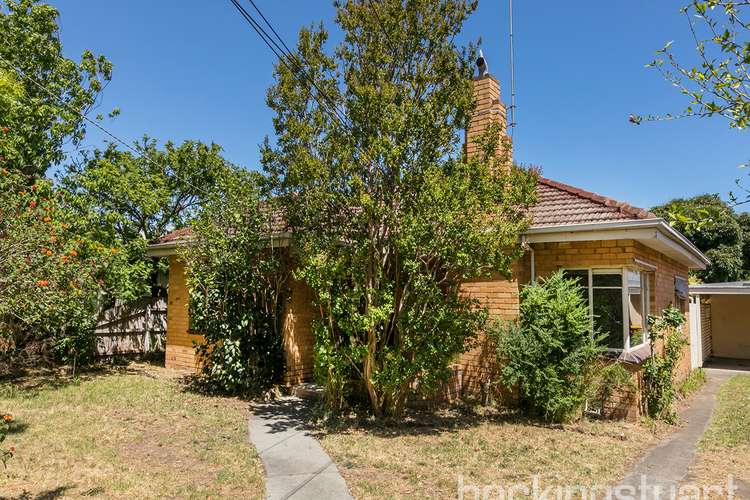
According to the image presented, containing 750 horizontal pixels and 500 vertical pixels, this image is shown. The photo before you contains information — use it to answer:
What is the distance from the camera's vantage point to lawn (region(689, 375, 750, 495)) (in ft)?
18.2

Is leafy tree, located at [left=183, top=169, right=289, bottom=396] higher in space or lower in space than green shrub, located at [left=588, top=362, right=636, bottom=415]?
higher

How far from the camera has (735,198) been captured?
11.9 ft

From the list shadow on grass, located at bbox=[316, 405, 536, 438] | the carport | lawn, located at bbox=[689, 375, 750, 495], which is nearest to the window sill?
lawn, located at bbox=[689, 375, 750, 495]

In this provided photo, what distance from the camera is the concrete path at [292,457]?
5.05 m

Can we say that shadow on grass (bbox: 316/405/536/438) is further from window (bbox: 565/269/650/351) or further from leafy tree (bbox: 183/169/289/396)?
leafy tree (bbox: 183/169/289/396)

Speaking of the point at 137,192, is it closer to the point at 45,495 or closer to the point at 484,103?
the point at 484,103

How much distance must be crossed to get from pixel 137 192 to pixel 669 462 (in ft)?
44.9

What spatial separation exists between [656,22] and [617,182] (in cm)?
1277

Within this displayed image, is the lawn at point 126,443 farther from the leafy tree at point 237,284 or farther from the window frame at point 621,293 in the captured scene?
the window frame at point 621,293

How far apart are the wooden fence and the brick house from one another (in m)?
5.43

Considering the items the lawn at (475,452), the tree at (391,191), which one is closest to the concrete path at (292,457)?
the lawn at (475,452)

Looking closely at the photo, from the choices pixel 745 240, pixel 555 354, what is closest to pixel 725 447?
pixel 555 354

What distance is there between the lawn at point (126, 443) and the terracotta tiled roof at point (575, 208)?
236 inches

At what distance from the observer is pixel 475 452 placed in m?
6.26
